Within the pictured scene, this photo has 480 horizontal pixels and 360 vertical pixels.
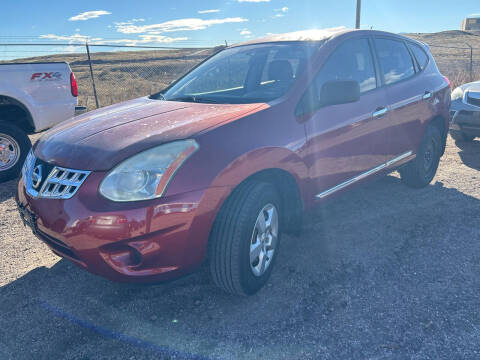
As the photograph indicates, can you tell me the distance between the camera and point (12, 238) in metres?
3.57

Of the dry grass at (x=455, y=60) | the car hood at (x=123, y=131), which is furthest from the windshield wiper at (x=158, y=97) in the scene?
the dry grass at (x=455, y=60)

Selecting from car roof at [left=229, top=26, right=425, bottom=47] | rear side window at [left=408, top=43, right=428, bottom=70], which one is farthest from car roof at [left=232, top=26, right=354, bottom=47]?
rear side window at [left=408, top=43, right=428, bottom=70]

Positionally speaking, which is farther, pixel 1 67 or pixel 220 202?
pixel 1 67

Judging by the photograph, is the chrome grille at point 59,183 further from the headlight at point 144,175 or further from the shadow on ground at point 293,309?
the shadow on ground at point 293,309

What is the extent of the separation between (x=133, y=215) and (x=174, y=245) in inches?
11.2

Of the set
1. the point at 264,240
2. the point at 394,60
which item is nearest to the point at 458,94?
the point at 394,60

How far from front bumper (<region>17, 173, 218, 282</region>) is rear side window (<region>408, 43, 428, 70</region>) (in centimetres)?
330

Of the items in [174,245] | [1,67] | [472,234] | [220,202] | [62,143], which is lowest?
[472,234]

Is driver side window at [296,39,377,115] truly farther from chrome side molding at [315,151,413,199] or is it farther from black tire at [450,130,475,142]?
black tire at [450,130,475,142]

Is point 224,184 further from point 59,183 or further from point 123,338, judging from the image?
point 123,338

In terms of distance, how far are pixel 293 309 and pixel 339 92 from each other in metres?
1.53

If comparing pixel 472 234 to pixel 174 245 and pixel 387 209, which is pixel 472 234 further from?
pixel 174 245

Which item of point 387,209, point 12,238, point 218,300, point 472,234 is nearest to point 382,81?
point 387,209

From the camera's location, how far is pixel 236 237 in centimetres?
228
